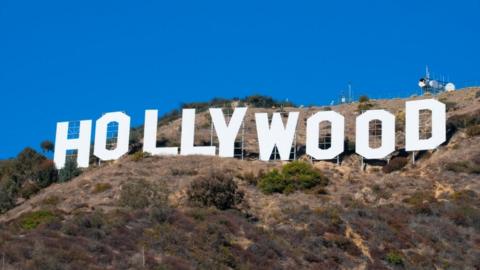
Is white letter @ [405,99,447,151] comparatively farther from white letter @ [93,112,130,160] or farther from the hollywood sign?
white letter @ [93,112,130,160]

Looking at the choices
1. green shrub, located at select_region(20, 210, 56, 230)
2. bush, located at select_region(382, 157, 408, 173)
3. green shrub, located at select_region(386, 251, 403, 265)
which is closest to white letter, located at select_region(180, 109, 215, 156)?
bush, located at select_region(382, 157, 408, 173)

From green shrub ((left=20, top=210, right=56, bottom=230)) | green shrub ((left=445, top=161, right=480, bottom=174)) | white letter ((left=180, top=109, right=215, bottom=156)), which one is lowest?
green shrub ((left=20, top=210, right=56, bottom=230))

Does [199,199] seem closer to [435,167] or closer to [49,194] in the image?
[49,194]

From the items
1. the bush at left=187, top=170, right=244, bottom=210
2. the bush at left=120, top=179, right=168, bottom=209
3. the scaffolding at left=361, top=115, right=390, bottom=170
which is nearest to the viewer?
the bush at left=120, top=179, right=168, bottom=209

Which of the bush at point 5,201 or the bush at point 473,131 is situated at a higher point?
the bush at point 473,131

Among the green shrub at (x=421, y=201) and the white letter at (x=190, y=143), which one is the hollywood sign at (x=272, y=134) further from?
the green shrub at (x=421, y=201)

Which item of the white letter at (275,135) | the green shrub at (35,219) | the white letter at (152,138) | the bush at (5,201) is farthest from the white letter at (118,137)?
the green shrub at (35,219)
